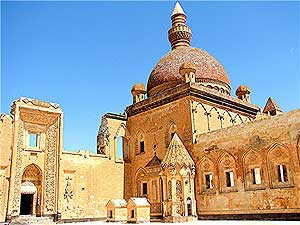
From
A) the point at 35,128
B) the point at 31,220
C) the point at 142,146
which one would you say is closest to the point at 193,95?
the point at 142,146

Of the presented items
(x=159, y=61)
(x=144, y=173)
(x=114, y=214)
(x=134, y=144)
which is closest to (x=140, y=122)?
(x=134, y=144)

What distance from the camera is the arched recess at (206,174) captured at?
68.5 feet

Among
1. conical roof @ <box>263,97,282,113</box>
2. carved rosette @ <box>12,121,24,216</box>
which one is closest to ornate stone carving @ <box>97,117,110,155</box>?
carved rosette @ <box>12,121,24,216</box>

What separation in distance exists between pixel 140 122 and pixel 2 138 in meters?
10.4

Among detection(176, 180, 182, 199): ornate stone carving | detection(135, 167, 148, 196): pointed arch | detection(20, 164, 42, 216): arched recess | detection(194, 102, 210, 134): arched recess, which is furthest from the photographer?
detection(135, 167, 148, 196): pointed arch

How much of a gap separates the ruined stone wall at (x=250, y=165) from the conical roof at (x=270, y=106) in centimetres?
1147

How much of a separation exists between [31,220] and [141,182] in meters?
8.54

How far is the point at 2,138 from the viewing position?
2114cm

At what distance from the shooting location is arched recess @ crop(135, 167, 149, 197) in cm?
2520

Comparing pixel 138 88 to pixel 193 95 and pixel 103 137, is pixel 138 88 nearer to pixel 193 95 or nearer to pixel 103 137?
pixel 103 137

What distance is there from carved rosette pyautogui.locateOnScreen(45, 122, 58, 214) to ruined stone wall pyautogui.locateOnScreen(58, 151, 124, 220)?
20.9 inches

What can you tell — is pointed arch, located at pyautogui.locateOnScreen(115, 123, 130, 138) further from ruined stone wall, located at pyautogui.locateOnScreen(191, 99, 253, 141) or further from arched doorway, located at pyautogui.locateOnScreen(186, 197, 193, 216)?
arched doorway, located at pyautogui.locateOnScreen(186, 197, 193, 216)

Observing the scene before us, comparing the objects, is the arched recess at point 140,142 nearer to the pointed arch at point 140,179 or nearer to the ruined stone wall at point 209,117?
the pointed arch at point 140,179

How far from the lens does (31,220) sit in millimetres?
20641
